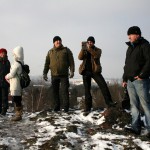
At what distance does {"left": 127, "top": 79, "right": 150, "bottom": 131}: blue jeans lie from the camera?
6.31 metres

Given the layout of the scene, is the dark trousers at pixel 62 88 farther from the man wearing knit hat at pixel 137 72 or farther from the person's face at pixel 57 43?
the man wearing knit hat at pixel 137 72

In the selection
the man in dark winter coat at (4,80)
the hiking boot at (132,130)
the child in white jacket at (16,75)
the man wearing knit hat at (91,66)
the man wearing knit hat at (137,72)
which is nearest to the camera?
the man wearing knit hat at (137,72)

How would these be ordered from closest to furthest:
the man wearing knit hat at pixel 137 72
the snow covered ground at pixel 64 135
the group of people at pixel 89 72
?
the snow covered ground at pixel 64 135, the man wearing knit hat at pixel 137 72, the group of people at pixel 89 72

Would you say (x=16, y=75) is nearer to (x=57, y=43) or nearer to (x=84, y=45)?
(x=57, y=43)

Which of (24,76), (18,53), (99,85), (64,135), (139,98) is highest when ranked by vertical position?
(18,53)

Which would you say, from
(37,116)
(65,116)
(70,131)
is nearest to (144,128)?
(70,131)

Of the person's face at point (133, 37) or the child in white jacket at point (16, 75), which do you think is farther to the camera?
the child in white jacket at point (16, 75)

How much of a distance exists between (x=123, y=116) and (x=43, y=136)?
230 cm

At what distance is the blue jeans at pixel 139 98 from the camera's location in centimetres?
631

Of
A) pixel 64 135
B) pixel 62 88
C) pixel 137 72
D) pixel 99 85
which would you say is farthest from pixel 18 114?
pixel 137 72

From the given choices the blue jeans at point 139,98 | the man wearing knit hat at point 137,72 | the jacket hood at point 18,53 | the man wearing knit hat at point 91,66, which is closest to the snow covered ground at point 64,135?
the blue jeans at point 139,98

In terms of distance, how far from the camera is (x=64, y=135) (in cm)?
649

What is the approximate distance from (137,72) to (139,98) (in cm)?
58

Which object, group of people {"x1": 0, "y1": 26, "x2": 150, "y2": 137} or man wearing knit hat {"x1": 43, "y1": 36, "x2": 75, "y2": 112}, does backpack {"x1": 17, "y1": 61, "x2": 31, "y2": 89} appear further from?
man wearing knit hat {"x1": 43, "y1": 36, "x2": 75, "y2": 112}
